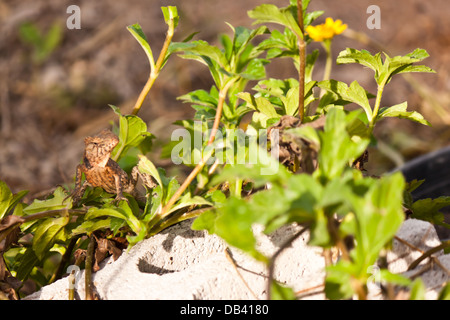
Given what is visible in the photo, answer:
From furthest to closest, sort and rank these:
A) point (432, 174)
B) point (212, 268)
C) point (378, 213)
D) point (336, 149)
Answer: point (432, 174) → point (212, 268) → point (336, 149) → point (378, 213)

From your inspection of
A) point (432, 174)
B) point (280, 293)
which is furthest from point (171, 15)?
point (432, 174)

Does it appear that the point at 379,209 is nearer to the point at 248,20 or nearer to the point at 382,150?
the point at 382,150

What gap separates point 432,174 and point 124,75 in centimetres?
205

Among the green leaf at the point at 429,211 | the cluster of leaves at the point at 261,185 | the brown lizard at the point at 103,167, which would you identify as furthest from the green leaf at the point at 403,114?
the brown lizard at the point at 103,167

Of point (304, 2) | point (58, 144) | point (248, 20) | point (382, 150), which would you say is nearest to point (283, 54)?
point (304, 2)

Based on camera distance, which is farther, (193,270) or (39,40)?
(39,40)

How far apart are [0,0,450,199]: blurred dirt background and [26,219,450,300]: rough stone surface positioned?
137cm

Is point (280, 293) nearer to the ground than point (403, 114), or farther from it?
nearer to the ground

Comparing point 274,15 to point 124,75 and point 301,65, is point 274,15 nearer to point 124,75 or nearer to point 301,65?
point 301,65

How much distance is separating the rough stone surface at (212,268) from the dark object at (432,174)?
24.1 inches

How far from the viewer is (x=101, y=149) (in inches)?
39.6

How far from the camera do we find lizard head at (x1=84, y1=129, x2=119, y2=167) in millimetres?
999

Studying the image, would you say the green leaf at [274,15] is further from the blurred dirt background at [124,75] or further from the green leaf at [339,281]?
the blurred dirt background at [124,75]

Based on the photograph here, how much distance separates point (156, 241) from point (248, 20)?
8.30 feet
